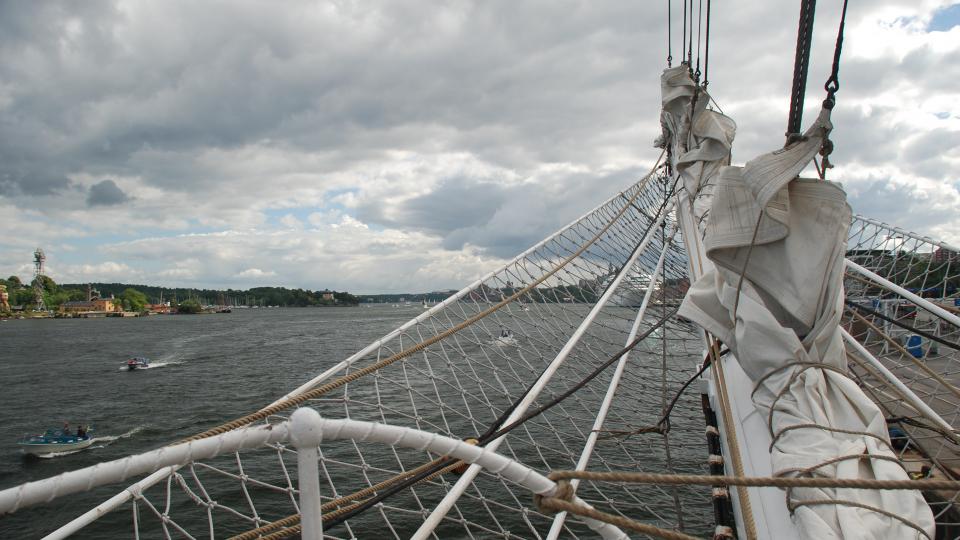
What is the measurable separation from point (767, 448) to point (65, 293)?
544ft

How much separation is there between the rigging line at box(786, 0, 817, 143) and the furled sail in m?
0.24

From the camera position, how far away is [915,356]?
38.3 ft

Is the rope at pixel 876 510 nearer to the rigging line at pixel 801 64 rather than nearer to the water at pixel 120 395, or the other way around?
the rigging line at pixel 801 64

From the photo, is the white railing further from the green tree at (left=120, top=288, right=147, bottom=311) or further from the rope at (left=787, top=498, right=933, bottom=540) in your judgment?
the green tree at (left=120, top=288, right=147, bottom=311)

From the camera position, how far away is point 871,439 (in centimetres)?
237

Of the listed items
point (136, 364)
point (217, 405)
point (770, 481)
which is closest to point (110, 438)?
point (217, 405)

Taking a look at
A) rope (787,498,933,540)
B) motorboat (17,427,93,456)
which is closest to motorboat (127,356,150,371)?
motorboat (17,427,93,456)

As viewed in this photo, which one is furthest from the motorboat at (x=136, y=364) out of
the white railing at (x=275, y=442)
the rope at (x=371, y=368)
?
the white railing at (x=275, y=442)

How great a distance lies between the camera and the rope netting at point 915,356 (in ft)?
16.1

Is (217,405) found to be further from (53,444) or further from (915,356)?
(915,356)

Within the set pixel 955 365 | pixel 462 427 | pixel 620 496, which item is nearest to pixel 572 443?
pixel 620 496

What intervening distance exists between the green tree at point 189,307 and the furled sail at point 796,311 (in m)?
156

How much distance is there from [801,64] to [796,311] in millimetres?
1218

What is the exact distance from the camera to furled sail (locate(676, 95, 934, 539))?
7.79ft
